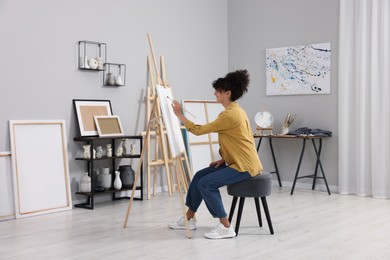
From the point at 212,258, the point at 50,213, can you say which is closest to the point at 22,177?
the point at 50,213

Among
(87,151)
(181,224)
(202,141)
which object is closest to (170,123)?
(181,224)

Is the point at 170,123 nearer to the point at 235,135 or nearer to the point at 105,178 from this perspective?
the point at 235,135

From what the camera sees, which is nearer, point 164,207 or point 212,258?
point 212,258

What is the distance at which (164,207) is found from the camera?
5262 mm

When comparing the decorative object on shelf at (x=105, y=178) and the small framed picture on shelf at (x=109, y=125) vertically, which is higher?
the small framed picture on shelf at (x=109, y=125)

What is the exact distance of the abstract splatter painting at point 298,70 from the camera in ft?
21.2

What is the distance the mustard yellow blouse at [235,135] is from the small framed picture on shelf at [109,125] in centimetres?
177

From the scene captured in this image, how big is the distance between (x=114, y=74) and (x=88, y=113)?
0.61 meters

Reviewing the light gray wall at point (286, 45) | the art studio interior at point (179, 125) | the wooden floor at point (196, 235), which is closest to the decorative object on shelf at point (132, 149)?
the art studio interior at point (179, 125)

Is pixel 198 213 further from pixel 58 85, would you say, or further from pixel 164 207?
pixel 58 85

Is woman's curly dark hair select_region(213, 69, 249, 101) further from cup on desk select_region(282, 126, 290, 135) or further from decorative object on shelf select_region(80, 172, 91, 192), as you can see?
cup on desk select_region(282, 126, 290, 135)

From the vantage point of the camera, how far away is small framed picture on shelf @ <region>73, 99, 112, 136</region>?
5.32 metres

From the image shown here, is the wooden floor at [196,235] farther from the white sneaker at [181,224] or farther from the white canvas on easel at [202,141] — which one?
the white canvas on easel at [202,141]

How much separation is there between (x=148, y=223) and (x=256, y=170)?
1.15 meters
